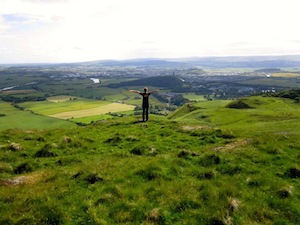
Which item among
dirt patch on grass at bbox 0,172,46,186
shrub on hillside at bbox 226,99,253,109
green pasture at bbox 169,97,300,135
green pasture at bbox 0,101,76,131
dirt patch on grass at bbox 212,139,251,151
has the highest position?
dirt patch on grass at bbox 212,139,251,151

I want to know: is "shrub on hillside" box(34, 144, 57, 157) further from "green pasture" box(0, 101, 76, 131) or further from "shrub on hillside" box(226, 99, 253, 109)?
"green pasture" box(0, 101, 76, 131)

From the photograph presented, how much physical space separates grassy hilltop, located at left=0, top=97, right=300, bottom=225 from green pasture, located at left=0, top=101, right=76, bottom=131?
11065 cm

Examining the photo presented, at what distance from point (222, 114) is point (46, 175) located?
54.7m

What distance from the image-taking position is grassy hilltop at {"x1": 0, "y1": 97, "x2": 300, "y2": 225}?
48.0 ft

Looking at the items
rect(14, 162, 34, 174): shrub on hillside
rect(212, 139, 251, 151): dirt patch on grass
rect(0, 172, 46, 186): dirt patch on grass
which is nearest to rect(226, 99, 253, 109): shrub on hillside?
rect(212, 139, 251, 151): dirt patch on grass

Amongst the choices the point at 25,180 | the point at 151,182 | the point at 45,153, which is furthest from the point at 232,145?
the point at 25,180

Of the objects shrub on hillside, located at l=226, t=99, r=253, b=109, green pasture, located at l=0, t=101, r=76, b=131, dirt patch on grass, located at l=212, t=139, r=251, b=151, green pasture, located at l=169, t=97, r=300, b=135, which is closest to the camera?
dirt patch on grass, located at l=212, t=139, r=251, b=151

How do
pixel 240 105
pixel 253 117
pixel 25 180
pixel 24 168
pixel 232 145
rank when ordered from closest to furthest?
pixel 25 180 → pixel 24 168 → pixel 232 145 → pixel 253 117 → pixel 240 105

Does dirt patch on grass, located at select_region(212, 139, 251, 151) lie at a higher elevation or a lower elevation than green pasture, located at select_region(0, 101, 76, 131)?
higher

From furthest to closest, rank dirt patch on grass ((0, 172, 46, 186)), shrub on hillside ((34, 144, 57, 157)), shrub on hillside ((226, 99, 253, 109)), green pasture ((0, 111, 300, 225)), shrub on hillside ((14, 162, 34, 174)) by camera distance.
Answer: shrub on hillside ((226, 99, 253, 109)), shrub on hillside ((34, 144, 57, 157)), shrub on hillside ((14, 162, 34, 174)), dirt patch on grass ((0, 172, 46, 186)), green pasture ((0, 111, 300, 225))

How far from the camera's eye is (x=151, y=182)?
59.9 feet

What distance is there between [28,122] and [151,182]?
466ft

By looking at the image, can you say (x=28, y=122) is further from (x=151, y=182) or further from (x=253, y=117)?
(x=151, y=182)

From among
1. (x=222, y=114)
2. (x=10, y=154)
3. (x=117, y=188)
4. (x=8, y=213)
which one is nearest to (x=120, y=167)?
(x=117, y=188)
